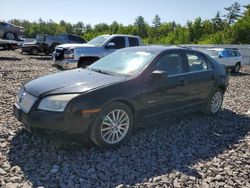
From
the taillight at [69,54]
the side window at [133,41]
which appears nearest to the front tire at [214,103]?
the taillight at [69,54]

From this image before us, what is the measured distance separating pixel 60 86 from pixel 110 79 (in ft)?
2.57

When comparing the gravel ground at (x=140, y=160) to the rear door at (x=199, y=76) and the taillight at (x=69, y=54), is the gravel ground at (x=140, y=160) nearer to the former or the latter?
the rear door at (x=199, y=76)

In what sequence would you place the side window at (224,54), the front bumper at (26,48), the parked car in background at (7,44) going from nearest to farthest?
the side window at (224,54) < the parked car in background at (7,44) < the front bumper at (26,48)

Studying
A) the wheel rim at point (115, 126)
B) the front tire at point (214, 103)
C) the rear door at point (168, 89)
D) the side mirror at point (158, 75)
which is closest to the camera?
the wheel rim at point (115, 126)

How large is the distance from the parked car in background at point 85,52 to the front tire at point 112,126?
713 centimetres

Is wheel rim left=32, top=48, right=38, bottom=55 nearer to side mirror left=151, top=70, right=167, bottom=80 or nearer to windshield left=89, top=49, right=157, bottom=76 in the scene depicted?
windshield left=89, top=49, right=157, bottom=76

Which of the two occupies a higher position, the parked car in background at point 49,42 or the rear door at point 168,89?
the parked car in background at point 49,42

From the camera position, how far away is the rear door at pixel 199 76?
5.94 metres

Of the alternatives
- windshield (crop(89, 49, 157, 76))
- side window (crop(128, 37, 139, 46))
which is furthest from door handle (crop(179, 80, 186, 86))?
side window (crop(128, 37, 139, 46))

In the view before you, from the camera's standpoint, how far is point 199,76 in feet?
20.0

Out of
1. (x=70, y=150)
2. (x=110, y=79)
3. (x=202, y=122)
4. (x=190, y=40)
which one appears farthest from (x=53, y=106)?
(x=190, y=40)

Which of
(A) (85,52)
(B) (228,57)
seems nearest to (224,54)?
(B) (228,57)

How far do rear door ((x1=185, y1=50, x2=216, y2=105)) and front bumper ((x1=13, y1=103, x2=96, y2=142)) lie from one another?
2489 mm

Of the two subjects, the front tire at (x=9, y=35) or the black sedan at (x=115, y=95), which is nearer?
the black sedan at (x=115, y=95)
